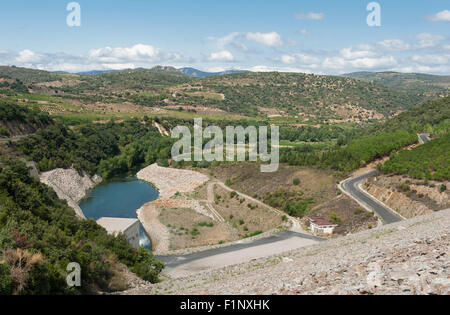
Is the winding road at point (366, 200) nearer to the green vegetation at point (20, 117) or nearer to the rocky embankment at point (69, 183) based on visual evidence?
the rocky embankment at point (69, 183)

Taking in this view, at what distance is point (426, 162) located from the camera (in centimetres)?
4947

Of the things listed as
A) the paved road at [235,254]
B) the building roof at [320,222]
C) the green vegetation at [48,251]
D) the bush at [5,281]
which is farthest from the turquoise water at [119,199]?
the bush at [5,281]

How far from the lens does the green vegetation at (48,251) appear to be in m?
15.3

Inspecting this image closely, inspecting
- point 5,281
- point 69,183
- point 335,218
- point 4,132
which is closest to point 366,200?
point 335,218

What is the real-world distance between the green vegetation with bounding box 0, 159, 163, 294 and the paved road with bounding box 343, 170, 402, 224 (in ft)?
87.2

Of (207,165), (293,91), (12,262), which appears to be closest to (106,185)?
(207,165)

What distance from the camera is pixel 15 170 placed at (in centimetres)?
4072

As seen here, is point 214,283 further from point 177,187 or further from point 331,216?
point 177,187

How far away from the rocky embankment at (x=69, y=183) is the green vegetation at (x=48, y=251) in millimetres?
24088

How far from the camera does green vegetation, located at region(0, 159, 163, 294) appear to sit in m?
15.3

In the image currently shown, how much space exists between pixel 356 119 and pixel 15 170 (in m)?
151

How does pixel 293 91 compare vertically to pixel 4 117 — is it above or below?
above

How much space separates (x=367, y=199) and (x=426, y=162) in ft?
32.9
